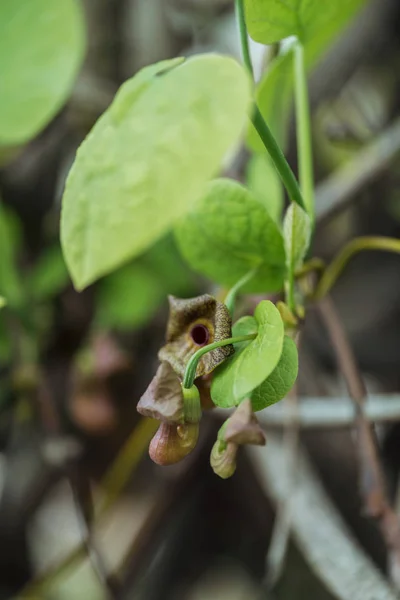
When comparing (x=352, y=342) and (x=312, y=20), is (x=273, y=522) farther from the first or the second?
(x=312, y=20)

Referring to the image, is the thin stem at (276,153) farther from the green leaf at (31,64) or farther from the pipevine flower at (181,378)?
the green leaf at (31,64)

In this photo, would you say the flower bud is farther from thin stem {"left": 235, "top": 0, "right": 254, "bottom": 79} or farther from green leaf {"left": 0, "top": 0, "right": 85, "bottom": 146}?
green leaf {"left": 0, "top": 0, "right": 85, "bottom": 146}

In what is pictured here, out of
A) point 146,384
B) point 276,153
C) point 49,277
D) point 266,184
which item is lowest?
point 146,384

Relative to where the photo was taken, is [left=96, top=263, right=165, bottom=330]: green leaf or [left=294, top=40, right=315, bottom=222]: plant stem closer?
[left=294, top=40, right=315, bottom=222]: plant stem

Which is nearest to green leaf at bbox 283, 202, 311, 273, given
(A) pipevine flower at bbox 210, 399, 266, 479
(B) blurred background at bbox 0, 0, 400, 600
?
(A) pipevine flower at bbox 210, 399, 266, 479

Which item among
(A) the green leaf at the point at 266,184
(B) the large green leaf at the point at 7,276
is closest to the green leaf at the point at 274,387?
(A) the green leaf at the point at 266,184

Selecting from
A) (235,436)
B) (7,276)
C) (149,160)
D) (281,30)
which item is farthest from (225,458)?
(7,276)

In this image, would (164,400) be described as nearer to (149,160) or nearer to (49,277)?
(149,160)

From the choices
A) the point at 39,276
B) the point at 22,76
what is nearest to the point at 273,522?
the point at 39,276
